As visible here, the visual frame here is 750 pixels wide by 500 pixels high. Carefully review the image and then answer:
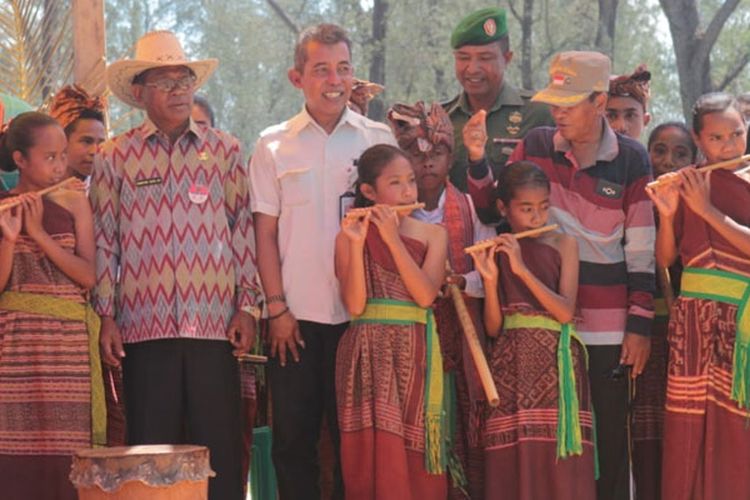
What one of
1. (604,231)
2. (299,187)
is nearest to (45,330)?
(299,187)

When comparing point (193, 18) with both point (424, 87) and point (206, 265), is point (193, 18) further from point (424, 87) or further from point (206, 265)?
point (206, 265)

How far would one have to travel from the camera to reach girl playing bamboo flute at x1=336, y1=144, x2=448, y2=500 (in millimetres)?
5047

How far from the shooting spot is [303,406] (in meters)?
5.25

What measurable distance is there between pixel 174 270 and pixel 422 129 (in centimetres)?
128

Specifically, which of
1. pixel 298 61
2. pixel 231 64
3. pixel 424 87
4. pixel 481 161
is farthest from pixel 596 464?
pixel 231 64

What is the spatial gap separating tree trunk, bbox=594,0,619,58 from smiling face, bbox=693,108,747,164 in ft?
55.9

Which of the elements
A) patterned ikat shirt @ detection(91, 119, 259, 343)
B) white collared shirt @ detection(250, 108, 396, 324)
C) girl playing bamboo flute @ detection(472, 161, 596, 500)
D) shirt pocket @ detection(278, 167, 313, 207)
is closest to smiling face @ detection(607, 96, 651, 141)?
girl playing bamboo flute @ detection(472, 161, 596, 500)

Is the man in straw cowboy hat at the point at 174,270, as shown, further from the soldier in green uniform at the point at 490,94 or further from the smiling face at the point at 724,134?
the smiling face at the point at 724,134

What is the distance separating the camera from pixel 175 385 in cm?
513

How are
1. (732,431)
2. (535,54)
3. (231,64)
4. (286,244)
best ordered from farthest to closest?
(231,64) → (535,54) → (286,244) → (732,431)

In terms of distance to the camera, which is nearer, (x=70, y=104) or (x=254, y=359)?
(x=254, y=359)

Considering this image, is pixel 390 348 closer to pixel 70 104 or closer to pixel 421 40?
pixel 70 104

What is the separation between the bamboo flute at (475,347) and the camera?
197 inches

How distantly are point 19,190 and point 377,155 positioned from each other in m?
1.51
